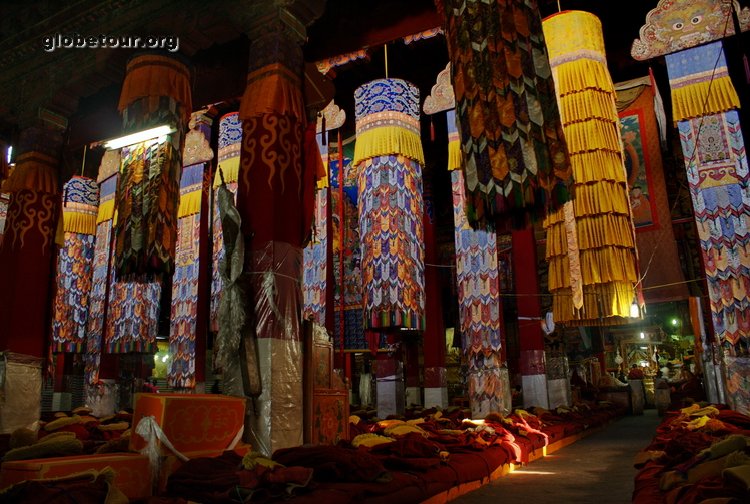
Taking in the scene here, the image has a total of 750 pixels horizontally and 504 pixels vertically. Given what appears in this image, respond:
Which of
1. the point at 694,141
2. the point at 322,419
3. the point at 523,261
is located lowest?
the point at 322,419

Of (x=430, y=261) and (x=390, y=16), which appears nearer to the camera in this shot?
(x=390, y=16)

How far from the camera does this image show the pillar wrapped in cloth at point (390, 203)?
6547 millimetres

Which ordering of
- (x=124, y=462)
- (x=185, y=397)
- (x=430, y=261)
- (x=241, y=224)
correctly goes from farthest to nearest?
(x=430, y=261), (x=241, y=224), (x=185, y=397), (x=124, y=462)

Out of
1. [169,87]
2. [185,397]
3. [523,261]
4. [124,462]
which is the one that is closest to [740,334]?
[523,261]

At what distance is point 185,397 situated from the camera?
9.68 ft

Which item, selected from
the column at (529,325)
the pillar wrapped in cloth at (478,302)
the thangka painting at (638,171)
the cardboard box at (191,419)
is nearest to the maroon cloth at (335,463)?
the cardboard box at (191,419)

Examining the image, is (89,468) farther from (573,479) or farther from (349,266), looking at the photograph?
(349,266)

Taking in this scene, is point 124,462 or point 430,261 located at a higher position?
point 430,261

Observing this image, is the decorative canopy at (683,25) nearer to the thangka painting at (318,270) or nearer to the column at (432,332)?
the thangka painting at (318,270)

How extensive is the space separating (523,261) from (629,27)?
384cm

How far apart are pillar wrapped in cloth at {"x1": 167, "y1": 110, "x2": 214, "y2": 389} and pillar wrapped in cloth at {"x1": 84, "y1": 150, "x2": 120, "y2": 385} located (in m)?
1.37

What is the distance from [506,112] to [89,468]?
291 centimetres

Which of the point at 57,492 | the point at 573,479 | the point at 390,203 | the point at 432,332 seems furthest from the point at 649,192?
the point at 57,492

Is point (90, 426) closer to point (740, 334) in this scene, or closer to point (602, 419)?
point (740, 334)
